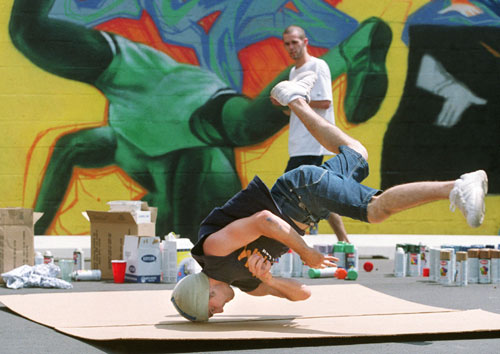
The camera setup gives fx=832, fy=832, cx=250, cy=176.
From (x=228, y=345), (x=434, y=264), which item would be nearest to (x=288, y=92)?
(x=228, y=345)

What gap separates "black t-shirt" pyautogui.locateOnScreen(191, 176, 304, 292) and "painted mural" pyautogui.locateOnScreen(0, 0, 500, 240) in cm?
454

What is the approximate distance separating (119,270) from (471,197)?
A: 3274 millimetres

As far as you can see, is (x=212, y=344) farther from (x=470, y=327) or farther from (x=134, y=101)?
(x=134, y=101)

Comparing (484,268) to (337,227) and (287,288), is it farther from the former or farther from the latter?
(287,288)

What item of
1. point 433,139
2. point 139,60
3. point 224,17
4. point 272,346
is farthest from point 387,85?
point 272,346

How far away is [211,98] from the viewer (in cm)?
893

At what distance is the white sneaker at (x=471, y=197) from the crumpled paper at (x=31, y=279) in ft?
10.4

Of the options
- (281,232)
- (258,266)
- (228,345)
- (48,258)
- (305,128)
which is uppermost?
(305,128)

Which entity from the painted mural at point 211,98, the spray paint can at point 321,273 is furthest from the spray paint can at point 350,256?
the painted mural at point 211,98

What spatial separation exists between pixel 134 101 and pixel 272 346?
543 centimetres

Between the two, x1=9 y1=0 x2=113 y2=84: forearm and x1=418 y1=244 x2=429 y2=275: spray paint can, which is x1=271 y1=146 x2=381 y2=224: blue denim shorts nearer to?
x1=418 y1=244 x2=429 y2=275: spray paint can

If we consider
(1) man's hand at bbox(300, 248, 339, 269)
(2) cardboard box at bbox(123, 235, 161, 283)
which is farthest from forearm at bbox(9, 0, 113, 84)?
(1) man's hand at bbox(300, 248, 339, 269)

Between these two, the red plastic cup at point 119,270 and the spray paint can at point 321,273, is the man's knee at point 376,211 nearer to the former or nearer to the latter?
the spray paint can at point 321,273

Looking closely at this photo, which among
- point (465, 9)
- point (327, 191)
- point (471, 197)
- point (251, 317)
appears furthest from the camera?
point (465, 9)
